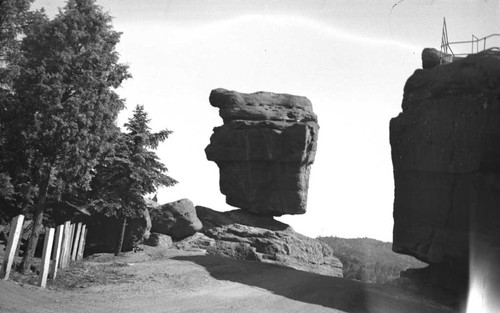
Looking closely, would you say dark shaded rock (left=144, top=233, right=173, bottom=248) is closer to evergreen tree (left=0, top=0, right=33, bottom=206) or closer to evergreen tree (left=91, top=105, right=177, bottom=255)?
evergreen tree (left=91, top=105, right=177, bottom=255)

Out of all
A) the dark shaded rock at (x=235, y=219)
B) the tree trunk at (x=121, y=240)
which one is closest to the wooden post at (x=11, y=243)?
the tree trunk at (x=121, y=240)

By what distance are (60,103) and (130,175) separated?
8310mm

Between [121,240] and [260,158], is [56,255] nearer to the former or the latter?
[121,240]

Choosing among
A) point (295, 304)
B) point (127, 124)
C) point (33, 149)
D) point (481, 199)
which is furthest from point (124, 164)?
point (481, 199)

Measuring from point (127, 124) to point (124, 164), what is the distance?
251 centimetres

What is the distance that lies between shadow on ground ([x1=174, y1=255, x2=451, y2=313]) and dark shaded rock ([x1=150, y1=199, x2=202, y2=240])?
5720 millimetres

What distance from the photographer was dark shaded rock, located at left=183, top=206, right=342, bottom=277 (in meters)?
29.4

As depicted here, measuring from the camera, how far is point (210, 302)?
46.4 ft

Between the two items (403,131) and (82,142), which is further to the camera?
(403,131)

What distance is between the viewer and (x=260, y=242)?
3141 cm

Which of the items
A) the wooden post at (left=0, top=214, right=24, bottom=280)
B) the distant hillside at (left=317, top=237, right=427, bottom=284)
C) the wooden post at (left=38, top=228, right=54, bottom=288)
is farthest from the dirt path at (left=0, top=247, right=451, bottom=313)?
the distant hillside at (left=317, top=237, right=427, bottom=284)

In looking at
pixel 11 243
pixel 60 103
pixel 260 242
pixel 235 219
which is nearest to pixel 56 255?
pixel 11 243

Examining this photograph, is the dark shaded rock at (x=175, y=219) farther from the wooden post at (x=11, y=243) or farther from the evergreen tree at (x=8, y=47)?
the wooden post at (x=11, y=243)

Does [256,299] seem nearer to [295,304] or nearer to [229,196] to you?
[295,304]
